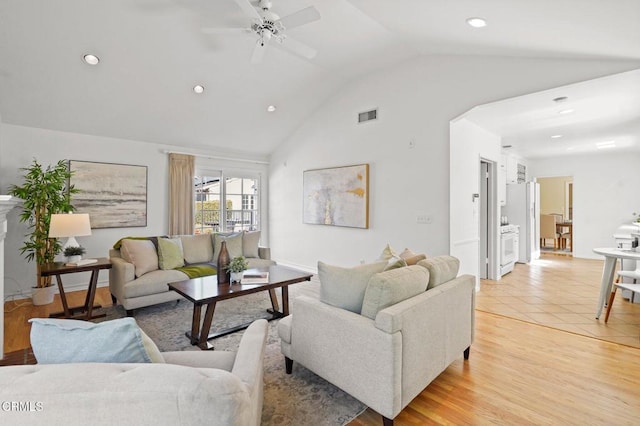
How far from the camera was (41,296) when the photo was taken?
13.3ft

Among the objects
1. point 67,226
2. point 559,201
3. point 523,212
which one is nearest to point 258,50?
point 67,226

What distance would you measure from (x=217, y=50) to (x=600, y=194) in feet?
28.8

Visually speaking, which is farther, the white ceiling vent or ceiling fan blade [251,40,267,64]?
the white ceiling vent

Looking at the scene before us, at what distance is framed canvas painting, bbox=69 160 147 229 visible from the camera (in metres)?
4.71

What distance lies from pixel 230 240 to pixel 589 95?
4.87m

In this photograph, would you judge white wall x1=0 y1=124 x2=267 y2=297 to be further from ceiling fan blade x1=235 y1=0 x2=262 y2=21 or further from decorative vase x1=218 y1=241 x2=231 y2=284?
ceiling fan blade x1=235 y1=0 x2=262 y2=21

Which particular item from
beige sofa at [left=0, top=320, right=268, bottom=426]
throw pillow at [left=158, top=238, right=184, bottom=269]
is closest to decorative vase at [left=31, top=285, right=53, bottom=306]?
throw pillow at [left=158, top=238, right=184, bottom=269]

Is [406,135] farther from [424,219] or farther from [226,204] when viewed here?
[226,204]

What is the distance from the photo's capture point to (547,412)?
196 cm

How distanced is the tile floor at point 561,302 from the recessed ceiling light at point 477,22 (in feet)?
10.3

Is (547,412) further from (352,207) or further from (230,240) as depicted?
(230,240)

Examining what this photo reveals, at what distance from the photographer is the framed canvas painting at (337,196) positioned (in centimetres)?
507

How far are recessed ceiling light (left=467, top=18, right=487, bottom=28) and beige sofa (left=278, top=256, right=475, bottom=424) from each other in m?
2.16

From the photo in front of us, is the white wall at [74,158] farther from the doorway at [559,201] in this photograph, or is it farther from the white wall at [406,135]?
the doorway at [559,201]
